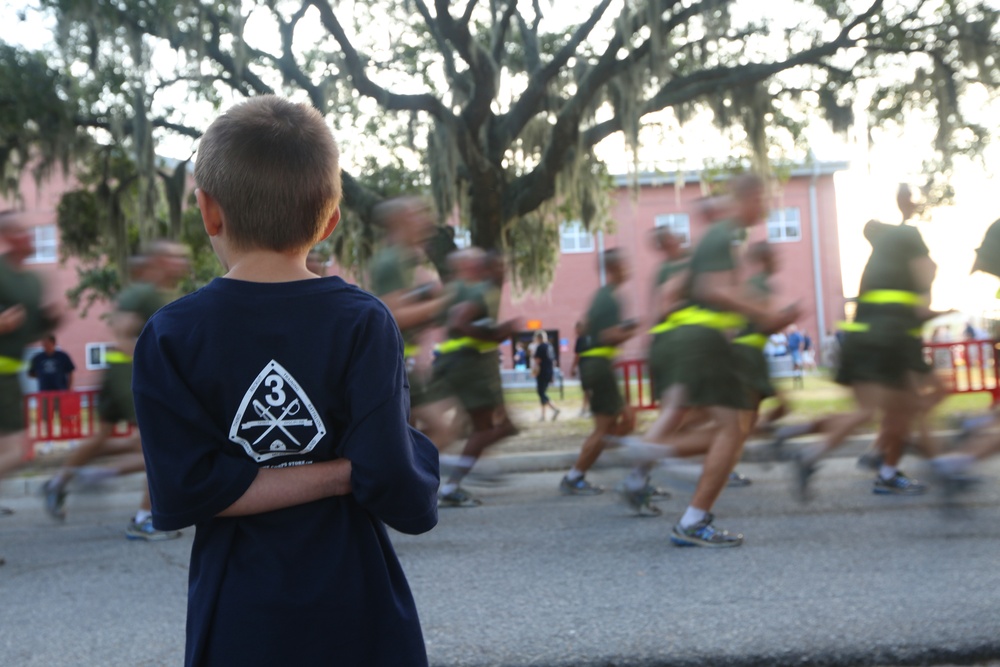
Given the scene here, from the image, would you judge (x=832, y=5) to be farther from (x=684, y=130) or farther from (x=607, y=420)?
(x=607, y=420)

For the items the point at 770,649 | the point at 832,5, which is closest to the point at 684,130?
the point at 832,5

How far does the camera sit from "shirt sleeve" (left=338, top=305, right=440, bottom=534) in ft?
4.83

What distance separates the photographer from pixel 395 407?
1.50 m

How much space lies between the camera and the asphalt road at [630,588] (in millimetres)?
3324

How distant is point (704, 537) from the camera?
4.96m

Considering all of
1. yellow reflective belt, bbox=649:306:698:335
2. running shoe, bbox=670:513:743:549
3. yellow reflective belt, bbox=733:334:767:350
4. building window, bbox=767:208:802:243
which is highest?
building window, bbox=767:208:802:243

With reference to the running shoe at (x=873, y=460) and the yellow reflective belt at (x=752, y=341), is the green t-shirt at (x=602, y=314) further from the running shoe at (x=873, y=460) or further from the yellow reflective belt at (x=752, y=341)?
the running shoe at (x=873, y=460)

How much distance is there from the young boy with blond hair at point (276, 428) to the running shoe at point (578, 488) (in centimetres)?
548

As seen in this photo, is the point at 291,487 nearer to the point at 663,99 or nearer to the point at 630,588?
the point at 630,588

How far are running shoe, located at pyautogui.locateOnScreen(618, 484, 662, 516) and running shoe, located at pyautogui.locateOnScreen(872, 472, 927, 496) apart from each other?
151cm

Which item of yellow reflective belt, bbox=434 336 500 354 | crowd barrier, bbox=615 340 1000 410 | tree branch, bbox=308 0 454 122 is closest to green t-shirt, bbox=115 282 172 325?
yellow reflective belt, bbox=434 336 500 354

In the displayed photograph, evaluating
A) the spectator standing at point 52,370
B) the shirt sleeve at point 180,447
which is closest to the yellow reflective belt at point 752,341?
the shirt sleeve at point 180,447

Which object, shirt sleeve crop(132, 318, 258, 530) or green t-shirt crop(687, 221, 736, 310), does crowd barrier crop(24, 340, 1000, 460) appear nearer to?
green t-shirt crop(687, 221, 736, 310)

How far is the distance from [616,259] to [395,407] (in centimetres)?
541
